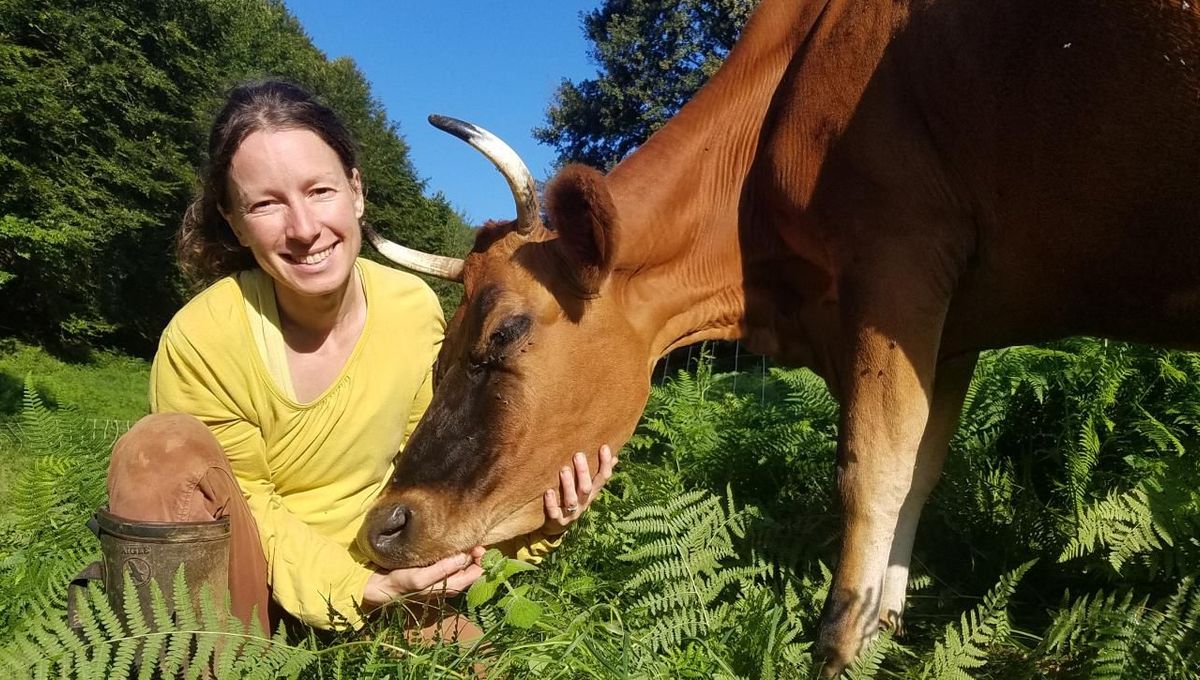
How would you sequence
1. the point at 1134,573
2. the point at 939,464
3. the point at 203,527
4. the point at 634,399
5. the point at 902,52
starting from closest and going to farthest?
the point at 203,527, the point at 902,52, the point at 1134,573, the point at 634,399, the point at 939,464

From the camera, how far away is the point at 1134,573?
278cm

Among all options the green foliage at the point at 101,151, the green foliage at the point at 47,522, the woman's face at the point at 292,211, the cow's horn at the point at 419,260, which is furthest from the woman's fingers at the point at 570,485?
the green foliage at the point at 101,151

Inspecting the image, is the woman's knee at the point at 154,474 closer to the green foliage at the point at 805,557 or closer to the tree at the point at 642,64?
the green foliage at the point at 805,557

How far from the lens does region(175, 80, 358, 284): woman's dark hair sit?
2578 millimetres

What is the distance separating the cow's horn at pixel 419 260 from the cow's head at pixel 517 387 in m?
0.24

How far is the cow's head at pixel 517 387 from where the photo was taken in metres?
2.65

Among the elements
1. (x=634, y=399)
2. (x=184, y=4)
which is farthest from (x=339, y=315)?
(x=184, y=4)

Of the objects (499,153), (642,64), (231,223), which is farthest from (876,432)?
(642,64)

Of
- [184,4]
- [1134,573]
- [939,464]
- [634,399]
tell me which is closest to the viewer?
[1134,573]

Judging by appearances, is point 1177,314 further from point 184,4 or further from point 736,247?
point 184,4

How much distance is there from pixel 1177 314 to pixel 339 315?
2.65 meters

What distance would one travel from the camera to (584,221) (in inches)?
104

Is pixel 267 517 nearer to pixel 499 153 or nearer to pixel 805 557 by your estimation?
pixel 499 153

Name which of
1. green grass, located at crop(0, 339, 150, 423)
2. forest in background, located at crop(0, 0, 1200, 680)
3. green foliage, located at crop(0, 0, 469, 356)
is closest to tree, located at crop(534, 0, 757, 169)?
green foliage, located at crop(0, 0, 469, 356)
